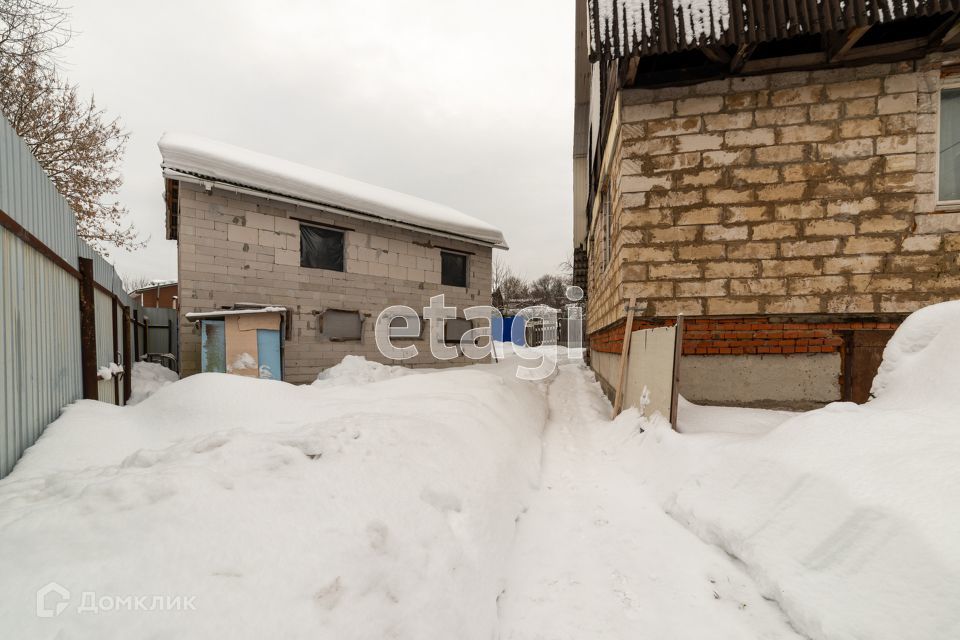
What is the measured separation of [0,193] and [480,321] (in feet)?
35.1

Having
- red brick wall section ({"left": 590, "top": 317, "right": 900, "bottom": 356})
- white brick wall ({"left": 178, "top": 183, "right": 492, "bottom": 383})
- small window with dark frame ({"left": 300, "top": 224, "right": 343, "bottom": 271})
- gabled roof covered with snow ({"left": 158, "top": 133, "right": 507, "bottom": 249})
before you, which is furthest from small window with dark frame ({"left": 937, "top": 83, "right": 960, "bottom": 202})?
small window with dark frame ({"left": 300, "top": 224, "right": 343, "bottom": 271})

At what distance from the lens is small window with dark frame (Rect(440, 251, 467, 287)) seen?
462 inches

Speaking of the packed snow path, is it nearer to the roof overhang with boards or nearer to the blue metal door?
the roof overhang with boards

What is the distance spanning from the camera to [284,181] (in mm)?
8297

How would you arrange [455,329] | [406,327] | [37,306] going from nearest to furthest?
[37,306], [406,327], [455,329]

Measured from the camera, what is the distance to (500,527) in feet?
7.67

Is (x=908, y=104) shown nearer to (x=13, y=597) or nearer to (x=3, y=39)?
(x=13, y=597)

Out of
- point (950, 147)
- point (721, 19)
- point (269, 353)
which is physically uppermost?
point (721, 19)

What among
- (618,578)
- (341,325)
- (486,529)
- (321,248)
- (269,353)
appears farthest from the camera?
(341,325)

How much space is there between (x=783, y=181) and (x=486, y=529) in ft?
15.2

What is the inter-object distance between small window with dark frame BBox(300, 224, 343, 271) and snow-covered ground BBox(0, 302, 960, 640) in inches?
256

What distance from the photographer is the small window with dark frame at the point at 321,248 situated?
9000mm

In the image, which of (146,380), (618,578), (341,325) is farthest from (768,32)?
(146,380)

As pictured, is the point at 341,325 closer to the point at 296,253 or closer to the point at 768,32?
the point at 296,253
